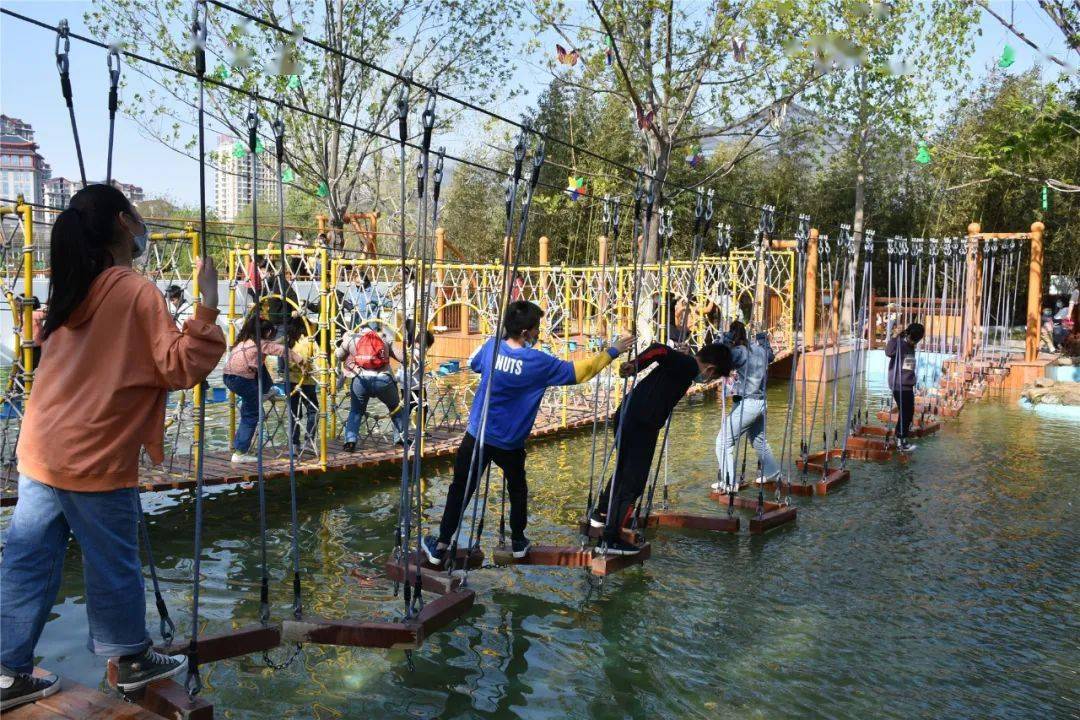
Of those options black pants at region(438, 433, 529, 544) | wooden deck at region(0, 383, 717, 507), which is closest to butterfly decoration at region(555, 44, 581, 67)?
wooden deck at region(0, 383, 717, 507)

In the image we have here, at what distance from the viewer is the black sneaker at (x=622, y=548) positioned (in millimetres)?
5453

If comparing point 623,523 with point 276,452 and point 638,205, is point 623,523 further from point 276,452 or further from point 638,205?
point 276,452

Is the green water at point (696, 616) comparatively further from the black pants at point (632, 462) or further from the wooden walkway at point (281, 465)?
the black pants at point (632, 462)

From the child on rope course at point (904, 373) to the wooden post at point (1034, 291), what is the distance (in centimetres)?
693

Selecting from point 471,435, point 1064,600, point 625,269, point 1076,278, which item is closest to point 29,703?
point 471,435

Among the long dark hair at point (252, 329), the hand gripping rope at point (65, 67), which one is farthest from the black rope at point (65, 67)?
the long dark hair at point (252, 329)

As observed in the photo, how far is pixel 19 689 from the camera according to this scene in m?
2.88

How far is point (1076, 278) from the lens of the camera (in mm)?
24391

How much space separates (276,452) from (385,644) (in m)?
4.74

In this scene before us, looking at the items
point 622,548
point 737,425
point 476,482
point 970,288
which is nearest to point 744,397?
point 737,425

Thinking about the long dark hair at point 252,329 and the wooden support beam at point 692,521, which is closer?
the wooden support beam at point 692,521

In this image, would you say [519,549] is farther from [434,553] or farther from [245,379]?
[245,379]

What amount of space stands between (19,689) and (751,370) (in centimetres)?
572

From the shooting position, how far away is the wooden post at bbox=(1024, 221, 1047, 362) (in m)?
16.2
